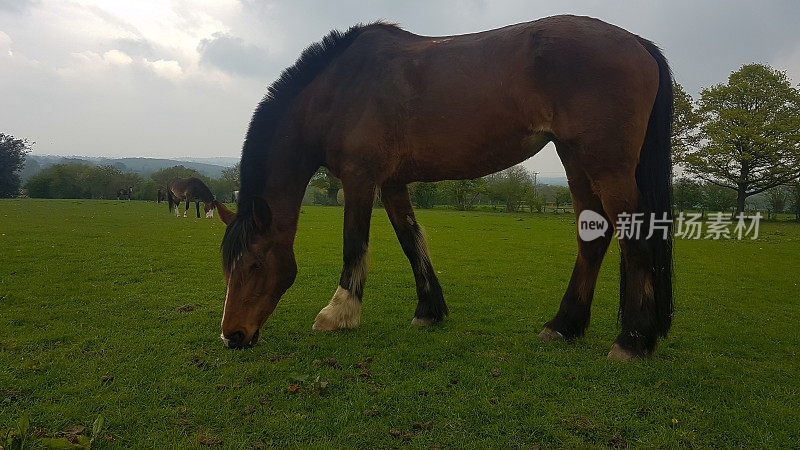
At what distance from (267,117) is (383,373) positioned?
263 centimetres

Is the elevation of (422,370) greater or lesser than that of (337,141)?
lesser

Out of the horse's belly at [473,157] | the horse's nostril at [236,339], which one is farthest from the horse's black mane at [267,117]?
the horse's belly at [473,157]

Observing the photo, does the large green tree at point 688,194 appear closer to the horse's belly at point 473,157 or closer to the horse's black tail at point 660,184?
the horse's black tail at point 660,184

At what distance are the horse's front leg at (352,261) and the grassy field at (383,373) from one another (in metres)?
0.16

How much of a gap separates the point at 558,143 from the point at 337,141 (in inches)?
79.2

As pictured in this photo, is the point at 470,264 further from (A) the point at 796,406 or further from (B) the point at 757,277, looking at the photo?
(A) the point at 796,406

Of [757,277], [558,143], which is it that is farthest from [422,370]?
[757,277]

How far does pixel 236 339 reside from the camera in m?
3.39

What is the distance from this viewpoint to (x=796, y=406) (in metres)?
2.73

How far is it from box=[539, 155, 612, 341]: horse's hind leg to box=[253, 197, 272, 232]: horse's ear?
282 centimetres

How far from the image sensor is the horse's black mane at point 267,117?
3.56m

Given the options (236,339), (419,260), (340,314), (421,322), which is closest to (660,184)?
(419,260)

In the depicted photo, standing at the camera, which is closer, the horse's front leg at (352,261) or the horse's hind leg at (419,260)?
the horse's front leg at (352,261)

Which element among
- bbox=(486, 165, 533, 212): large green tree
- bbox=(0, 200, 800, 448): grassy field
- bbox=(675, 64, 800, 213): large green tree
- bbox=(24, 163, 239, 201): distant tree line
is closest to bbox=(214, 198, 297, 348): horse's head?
bbox=(0, 200, 800, 448): grassy field
